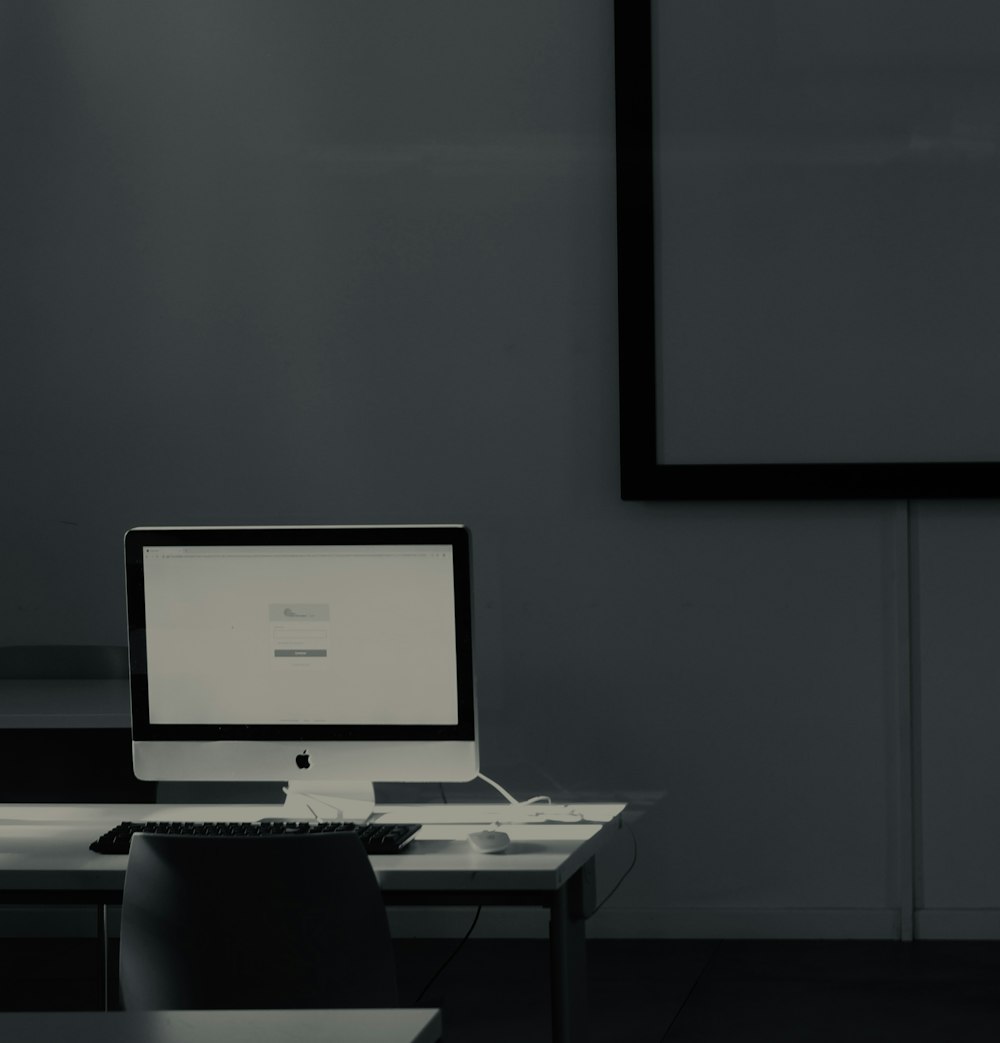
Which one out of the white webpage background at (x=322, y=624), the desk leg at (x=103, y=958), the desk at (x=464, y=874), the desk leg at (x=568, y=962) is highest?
the white webpage background at (x=322, y=624)

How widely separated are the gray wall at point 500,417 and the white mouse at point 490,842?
5.58 feet

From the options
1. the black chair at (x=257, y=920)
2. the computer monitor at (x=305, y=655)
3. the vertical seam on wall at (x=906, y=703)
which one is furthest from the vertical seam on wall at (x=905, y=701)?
the black chair at (x=257, y=920)

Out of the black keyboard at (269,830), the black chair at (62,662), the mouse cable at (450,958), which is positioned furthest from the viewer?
the black chair at (62,662)

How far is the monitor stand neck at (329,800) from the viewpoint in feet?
8.76

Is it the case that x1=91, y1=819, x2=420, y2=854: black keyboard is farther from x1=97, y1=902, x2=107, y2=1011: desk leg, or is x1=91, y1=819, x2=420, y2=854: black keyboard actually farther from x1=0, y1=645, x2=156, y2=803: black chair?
x1=0, y1=645, x2=156, y2=803: black chair

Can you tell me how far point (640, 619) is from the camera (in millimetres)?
4074

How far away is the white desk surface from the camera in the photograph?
2.26 meters

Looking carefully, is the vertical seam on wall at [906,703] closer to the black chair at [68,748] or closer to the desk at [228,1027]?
the black chair at [68,748]

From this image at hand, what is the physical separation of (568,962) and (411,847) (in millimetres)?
314

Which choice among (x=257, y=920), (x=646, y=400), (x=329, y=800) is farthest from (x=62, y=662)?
(x=257, y=920)

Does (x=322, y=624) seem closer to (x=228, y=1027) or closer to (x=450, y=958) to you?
(x=228, y=1027)

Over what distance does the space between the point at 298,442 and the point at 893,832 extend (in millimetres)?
1855

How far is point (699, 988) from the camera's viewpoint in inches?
143

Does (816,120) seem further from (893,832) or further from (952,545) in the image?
(893,832)
